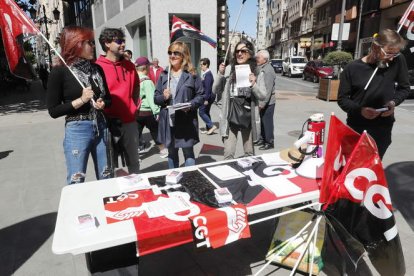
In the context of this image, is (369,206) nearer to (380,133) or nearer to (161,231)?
(161,231)

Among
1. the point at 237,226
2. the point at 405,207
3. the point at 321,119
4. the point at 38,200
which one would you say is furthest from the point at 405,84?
the point at 38,200

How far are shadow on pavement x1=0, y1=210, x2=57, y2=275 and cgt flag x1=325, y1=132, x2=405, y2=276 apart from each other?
8.58 ft

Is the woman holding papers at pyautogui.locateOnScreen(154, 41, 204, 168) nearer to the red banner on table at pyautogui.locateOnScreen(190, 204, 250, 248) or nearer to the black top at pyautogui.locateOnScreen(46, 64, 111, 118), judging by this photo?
the black top at pyautogui.locateOnScreen(46, 64, 111, 118)

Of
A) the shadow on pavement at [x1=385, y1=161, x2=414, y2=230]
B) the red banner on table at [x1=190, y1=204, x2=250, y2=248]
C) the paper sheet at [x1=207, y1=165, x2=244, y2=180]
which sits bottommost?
the shadow on pavement at [x1=385, y1=161, x2=414, y2=230]

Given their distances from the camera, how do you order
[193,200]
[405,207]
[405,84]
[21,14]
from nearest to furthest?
[193,200] → [21,14] → [405,84] → [405,207]

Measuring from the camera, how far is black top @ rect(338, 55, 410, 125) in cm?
308

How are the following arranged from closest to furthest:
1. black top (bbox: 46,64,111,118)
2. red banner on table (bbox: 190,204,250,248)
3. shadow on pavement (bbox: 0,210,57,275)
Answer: red banner on table (bbox: 190,204,250,248)
black top (bbox: 46,64,111,118)
shadow on pavement (bbox: 0,210,57,275)

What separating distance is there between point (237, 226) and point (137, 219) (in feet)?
1.98

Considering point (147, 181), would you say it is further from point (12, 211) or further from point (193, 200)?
point (12, 211)

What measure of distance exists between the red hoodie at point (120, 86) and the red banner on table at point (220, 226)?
1.84 metres

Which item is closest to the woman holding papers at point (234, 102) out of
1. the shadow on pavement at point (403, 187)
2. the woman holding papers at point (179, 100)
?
the woman holding papers at point (179, 100)

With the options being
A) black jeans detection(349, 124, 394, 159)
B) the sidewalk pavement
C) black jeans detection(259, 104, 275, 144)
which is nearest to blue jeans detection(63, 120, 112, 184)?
the sidewalk pavement

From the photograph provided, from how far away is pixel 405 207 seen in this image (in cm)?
377

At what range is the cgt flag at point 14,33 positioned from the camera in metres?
2.60
